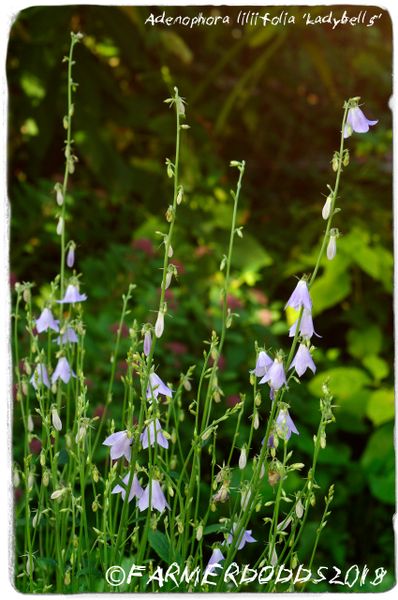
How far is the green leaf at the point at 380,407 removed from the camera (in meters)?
2.09

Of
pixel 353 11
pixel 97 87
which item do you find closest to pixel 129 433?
pixel 353 11

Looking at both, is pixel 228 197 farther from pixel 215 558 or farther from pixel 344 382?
pixel 215 558

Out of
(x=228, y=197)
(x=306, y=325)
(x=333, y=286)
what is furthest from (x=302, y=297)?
(x=228, y=197)

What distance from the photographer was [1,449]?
1148 millimetres

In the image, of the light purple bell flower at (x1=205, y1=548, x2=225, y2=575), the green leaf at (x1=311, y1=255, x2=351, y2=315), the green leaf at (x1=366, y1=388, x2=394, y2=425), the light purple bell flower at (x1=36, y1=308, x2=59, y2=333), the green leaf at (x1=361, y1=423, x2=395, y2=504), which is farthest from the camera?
the green leaf at (x1=311, y1=255, x2=351, y2=315)

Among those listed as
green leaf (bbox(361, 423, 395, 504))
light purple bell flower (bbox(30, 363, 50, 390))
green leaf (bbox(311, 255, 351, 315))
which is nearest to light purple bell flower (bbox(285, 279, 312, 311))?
light purple bell flower (bbox(30, 363, 50, 390))

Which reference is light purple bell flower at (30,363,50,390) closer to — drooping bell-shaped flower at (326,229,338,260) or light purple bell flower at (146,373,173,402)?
light purple bell flower at (146,373,173,402)

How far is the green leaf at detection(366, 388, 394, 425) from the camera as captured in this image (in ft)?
6.85

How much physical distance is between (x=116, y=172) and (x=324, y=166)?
3.02 ft

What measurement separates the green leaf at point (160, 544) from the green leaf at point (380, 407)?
1.12 meters

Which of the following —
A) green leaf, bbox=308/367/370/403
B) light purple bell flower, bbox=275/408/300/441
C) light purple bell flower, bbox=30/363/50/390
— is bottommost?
green leaf, bbox=308/367/370/403

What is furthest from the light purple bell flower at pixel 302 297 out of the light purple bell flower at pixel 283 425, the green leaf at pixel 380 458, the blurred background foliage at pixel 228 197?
the green leaf at pixel 380 458

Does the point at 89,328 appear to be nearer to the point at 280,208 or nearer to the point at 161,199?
the point at 161,199

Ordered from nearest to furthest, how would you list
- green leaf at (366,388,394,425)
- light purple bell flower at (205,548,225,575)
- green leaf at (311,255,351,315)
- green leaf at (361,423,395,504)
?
light purple bell flower at (205,548,225,575)
green leaf at (361,423,395,504)
green leaf at (366,388,394,425)
green leaf at (311,255,351,315)
